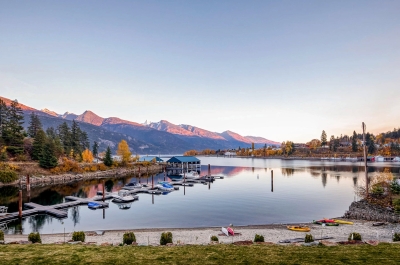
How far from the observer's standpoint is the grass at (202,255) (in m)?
11.6

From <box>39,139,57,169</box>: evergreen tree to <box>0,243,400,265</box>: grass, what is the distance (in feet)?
232

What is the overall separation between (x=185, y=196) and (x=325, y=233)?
31.7 meters

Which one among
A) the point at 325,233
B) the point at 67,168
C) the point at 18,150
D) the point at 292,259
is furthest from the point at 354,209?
the point at 18,150

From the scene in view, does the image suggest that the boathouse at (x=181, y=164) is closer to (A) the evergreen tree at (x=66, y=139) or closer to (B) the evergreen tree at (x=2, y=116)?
(A) the evergreen tree at (x=66, y=139)

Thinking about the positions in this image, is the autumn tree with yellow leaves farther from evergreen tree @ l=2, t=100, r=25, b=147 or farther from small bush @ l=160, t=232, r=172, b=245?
small bush @ l=160, t=232, r=172, b=245

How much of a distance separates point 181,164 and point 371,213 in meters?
83.7

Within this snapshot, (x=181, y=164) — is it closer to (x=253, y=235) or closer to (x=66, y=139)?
(x=66, y=139)

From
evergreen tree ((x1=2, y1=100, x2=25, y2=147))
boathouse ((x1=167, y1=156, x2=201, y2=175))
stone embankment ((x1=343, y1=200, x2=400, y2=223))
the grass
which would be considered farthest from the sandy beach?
boathouse ((x1=167, y1=156, x2=201, y2=175))

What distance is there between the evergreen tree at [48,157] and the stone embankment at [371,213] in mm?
75330

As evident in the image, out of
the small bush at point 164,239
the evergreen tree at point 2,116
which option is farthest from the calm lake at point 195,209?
the evergreen tree at point 2,116

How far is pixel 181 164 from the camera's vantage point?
10981cm

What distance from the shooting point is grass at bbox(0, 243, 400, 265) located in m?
11.6

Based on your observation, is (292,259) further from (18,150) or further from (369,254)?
(18,150)

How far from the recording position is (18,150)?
250ft
